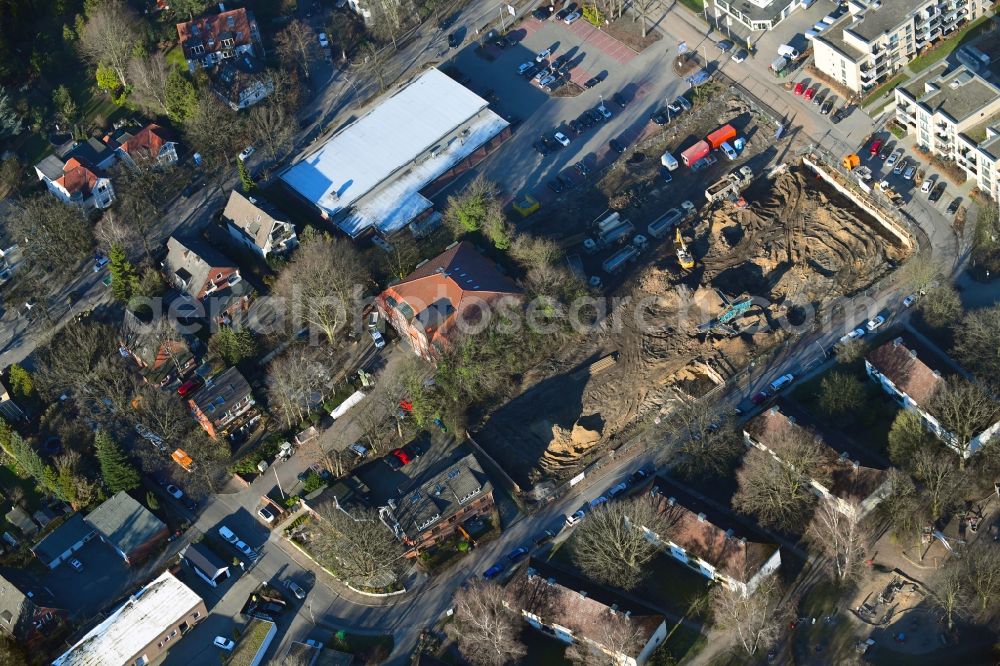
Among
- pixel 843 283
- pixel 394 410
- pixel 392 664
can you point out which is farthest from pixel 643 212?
pixel 392 664

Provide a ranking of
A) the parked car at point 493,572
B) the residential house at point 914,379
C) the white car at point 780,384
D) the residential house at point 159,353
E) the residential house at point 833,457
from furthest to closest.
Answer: the residential house at point 159,353 < the white car at point 780,384 < the parked car at point 493,572 < the residential house at point 914,379 < the residential house at point 833,457

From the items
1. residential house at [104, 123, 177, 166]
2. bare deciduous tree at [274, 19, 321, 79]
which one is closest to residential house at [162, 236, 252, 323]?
residential house at [104, 123, 177, 166]

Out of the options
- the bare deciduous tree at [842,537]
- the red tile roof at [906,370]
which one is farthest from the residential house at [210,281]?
the red tile roof at [906,370]

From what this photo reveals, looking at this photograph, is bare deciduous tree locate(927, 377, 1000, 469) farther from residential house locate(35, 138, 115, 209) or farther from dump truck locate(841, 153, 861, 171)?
residential house locate(35, 138, 115, 209)

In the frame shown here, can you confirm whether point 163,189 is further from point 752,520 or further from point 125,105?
point 752,520

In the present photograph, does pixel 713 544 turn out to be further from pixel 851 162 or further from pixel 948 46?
pixel 948 46

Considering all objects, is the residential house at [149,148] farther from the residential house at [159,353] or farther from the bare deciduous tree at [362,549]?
the bare deciduous tree at [362,549]
